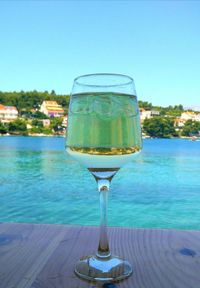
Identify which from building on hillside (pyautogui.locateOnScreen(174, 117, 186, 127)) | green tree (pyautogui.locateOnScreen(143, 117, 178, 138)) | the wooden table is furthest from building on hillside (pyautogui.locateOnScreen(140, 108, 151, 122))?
building on hillside (pyautogui.locateOnScreen(174, 117, 186, 127))

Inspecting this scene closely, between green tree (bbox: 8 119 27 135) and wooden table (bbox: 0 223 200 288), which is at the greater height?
wooden table (bbox: 0 223 200 288)

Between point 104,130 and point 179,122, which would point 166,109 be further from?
point 104,130

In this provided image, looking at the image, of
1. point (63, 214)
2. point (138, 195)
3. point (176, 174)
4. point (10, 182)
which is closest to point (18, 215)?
point (63, 214)

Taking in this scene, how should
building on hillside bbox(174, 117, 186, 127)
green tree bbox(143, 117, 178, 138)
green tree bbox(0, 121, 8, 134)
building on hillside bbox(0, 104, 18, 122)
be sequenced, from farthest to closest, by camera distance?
1. building on hillside bbox(174, 117, 186, 127)
2. building on hillside bbox(0, 104, 18, 122)
3. green tree bbox(0, 121, 8, 134)
4. green tree bbox(143, 117, 178, 138)

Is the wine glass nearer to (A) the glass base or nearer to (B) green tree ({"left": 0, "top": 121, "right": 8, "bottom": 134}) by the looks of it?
(A) the glass base

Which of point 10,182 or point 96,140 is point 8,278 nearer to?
point 96,140

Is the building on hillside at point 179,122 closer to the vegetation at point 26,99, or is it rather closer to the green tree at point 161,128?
the green tree at point 161,128
